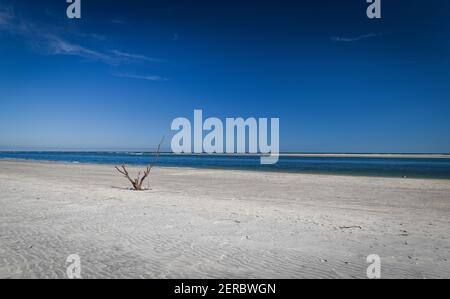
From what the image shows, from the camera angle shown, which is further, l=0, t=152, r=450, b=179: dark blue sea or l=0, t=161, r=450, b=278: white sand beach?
l=0, t=152, r=450, b=179: dark blue sea

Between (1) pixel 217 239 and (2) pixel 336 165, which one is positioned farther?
(2) pixel 336 165

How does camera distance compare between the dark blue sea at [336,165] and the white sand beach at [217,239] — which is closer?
the white sand beach at [217,239]

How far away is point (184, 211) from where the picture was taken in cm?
886
